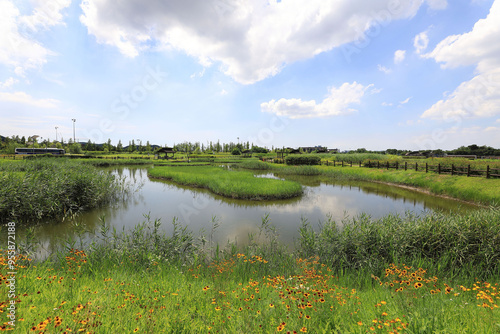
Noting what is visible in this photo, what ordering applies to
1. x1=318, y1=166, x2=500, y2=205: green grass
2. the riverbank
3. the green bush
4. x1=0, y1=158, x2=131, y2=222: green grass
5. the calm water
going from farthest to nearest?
the green bush
the riverbank
x1=318, y1=166, x2=500, y2=205: green grass
x1=0, y1=158, x2=131, y2=222: green grass
the calm water

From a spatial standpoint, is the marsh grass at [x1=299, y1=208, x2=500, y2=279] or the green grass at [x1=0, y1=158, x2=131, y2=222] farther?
the green grass at [x1=0, y1=158, x2=131, y2=222]

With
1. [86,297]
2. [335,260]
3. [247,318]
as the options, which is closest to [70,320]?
[86,297]

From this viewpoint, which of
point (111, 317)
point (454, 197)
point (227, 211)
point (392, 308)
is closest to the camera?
point (111, 317)

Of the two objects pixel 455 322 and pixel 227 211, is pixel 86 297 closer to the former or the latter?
pixel 455 322

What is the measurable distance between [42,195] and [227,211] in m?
10.9

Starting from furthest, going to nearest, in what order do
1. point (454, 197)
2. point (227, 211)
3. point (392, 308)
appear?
point (454, 197)
point (227, 211)
point (392, 308)

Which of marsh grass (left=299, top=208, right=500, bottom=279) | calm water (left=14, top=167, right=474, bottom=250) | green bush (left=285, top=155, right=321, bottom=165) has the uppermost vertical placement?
green bush (left=285, top=155, right=321, bottom=165)

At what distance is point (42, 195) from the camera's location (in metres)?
11.7

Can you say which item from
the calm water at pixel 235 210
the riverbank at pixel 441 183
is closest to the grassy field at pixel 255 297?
the calm water at pixel 235 210

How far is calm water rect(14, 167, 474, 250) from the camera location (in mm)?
10703

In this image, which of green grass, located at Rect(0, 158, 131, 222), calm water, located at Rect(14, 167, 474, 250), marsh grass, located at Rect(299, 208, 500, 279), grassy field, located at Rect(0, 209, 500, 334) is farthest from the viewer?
green grass, located at Rect(0, 158, 131, 222)

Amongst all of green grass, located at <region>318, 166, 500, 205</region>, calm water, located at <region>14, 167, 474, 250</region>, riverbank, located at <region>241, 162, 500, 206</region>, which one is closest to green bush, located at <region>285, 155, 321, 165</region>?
riverbank, located at <region>241, 162, 500, 206</region>

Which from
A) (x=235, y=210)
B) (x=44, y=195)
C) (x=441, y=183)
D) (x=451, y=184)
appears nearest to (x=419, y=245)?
(x=235, y=210)

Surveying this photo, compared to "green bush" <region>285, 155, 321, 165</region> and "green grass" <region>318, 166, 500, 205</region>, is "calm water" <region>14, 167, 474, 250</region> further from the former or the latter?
"green bush" <region>285, 155, 321, 165</region>
